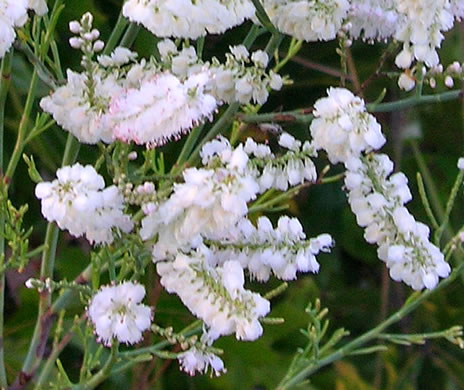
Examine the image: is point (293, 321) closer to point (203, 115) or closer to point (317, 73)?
point (317, 73)

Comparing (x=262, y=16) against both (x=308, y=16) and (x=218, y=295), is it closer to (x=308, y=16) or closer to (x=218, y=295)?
(x=308, y=16)

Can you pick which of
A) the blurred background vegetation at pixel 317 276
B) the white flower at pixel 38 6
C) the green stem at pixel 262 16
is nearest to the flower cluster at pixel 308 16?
the green stem at pixel 262 16

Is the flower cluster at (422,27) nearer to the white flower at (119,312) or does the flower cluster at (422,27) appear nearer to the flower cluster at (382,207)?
the flower cluster at (382,207)

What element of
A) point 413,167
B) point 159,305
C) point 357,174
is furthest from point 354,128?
point 413,167

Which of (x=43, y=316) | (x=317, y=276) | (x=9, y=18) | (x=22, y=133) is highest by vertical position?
(x=9, y=18)

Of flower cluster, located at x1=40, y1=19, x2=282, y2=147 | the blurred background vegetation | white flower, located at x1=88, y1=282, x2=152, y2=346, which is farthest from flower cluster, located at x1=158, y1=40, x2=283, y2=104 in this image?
the blurred background vegetation

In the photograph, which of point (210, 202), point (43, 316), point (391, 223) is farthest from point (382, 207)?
point (43, 316)

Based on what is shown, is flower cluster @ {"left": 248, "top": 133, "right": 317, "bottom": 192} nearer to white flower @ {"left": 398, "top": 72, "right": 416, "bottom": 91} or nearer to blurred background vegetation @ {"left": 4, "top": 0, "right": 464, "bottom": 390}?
white flower @ {"left": 398, "top": 72, "right": 416, "bottom": 91}
